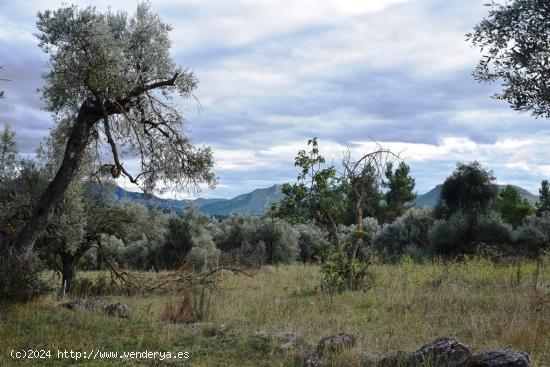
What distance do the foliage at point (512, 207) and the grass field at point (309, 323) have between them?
112 ft

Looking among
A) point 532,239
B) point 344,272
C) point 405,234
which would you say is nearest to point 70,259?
point 344,272

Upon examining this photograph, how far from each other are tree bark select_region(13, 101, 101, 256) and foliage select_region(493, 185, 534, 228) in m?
41.3

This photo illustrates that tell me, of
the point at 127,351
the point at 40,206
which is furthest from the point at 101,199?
the point at 127,351

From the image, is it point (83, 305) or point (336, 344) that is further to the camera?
point (83, 305)

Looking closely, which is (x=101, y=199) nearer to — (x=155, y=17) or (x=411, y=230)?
(x=155, y=17)

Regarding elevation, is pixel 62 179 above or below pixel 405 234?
above

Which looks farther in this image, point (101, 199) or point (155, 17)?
point (101, 199)

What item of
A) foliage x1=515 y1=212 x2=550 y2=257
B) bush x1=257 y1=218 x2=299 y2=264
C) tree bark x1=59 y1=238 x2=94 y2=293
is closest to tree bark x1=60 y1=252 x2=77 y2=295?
tree bark x1=59 y1=238 x2=94 y2=293

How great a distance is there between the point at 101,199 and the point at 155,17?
8.59 metres

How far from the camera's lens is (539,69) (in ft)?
27.6

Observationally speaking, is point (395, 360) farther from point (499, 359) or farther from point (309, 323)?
point (309, 323)

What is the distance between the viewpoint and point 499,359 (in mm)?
6117

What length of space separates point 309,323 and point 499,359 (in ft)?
15.8

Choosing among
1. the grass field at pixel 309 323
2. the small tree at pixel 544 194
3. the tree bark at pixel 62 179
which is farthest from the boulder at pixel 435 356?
the small tree at pixel 544 194
